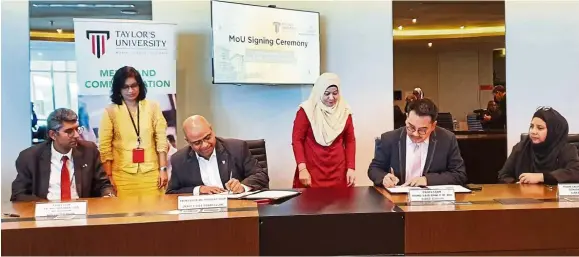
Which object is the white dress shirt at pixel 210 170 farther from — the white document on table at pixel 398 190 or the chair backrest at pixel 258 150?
the white document on table at pixel 398 190

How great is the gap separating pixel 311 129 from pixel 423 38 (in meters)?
1.94

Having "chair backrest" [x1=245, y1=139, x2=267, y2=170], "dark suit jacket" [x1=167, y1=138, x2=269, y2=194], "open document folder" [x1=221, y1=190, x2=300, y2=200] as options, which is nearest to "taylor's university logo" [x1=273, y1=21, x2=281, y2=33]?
"chair backrest" [x1=245, y1=139, x2=267, y2=170]

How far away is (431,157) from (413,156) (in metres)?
0.09

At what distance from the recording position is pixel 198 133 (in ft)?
8.16

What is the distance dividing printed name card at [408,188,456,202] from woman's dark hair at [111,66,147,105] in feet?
7.70

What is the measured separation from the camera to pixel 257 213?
1765 mm

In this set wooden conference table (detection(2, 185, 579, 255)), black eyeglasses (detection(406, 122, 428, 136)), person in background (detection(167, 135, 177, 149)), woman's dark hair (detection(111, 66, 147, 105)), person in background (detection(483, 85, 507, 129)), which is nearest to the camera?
wooden conference table (detection(2, 185, 579, 255))

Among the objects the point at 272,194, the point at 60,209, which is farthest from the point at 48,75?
the point at 272,194

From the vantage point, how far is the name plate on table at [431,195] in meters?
1.91

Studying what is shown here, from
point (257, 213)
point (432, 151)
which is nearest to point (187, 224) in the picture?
point (257, 213)

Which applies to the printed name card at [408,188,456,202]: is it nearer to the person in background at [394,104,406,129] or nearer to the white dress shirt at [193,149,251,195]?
the white dress shirt at [193,149,251,195]

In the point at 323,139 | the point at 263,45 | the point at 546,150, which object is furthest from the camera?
the point at 263,45

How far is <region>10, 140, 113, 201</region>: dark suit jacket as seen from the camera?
2576mm

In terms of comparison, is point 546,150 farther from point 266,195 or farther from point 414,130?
point 266,195
